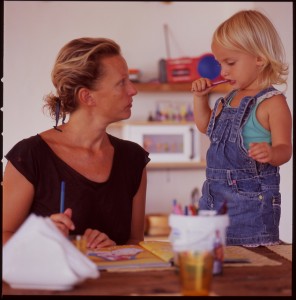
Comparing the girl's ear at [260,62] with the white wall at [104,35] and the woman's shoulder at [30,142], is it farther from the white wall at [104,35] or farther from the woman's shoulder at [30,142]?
the white wall at [104,35]

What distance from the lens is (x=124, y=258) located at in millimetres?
1398

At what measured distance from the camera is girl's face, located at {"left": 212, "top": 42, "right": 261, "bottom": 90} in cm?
195

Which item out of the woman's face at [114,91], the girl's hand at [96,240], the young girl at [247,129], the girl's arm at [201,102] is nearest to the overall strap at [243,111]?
the young girl at [247,129]

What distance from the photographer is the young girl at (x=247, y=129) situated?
72.2 inches

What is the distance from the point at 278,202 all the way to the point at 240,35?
1.80 feet

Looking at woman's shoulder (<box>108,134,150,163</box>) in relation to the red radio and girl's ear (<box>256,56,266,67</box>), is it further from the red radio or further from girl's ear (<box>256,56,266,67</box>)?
the red radio

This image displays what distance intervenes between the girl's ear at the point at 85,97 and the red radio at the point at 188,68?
3492 mm

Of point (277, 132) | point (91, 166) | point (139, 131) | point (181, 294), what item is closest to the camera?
point (181, 294)

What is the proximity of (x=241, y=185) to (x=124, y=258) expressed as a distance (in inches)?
23.9

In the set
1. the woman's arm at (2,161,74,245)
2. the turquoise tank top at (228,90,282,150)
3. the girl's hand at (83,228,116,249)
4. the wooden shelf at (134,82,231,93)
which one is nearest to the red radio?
the wooden shelf at (134,82,231,93)

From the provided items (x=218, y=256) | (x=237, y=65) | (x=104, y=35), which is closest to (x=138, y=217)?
(x=237, y=65)

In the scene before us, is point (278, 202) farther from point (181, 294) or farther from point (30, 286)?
point (30, 286)

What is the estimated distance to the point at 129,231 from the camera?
79.3 inches

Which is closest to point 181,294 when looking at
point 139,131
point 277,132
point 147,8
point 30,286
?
point 30,286
